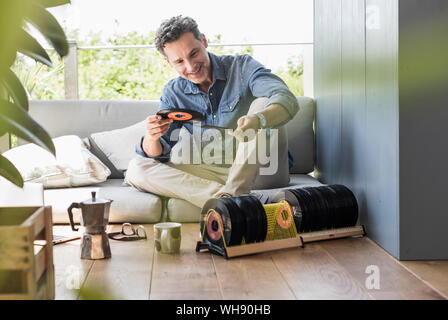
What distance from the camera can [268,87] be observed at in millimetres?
2381

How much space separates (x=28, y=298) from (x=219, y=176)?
175 cm

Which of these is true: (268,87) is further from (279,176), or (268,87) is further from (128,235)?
(128,235)

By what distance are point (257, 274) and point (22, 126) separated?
1.20 metres

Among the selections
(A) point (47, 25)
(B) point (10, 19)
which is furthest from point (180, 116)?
(B) point (10, 19)

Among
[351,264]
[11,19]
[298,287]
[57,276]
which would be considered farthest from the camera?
[351,264]

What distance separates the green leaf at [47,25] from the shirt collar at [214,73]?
6.35 feet

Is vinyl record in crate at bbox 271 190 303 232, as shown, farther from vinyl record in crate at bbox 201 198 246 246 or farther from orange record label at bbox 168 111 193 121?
orange record label at bbox 168 111 193 121

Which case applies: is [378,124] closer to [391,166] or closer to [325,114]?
[391,166]

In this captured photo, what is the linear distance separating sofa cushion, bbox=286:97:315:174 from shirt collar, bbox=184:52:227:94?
0.71 m

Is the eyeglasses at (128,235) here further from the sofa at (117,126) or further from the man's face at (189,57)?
the man's face at (189,57)

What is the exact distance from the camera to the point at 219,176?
8.52 feet

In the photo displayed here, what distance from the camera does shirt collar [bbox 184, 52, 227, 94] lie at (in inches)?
101

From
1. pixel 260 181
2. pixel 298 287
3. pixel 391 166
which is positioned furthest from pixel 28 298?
pixel 260 181

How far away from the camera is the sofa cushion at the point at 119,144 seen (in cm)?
294
